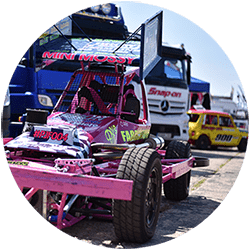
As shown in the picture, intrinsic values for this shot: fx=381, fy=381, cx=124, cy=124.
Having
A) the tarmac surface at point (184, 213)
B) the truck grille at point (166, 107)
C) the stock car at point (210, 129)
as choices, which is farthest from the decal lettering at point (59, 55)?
the stock car at point (210, 129)

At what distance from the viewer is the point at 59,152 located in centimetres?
541

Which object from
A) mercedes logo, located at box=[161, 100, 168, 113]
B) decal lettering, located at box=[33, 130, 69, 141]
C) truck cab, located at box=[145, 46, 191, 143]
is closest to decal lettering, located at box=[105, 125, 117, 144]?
decal lettering, located at box=[33, 130, 69, 141]

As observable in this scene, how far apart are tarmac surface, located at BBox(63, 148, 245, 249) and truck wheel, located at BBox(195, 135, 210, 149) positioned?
79 centimetres

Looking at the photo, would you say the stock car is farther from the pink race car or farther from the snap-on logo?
the pink race car

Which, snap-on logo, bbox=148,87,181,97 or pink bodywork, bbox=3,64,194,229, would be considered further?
snap-on logo, bbox=148,87,181,97

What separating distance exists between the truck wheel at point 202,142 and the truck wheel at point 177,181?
4.21 m

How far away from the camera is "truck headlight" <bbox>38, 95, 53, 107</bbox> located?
747 centimetres

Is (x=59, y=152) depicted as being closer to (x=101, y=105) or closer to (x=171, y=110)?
(x=101, y=105)

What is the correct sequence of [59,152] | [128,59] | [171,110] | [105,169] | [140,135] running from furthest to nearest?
[171,110] → [140,135] → [128,59] → [105,169] → [59,152]

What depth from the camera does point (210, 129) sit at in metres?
11.4

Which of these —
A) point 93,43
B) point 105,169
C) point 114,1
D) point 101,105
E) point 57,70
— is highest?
point 114,1

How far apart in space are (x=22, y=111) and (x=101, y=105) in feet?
4.72

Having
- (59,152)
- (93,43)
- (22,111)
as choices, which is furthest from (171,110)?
(59,152)

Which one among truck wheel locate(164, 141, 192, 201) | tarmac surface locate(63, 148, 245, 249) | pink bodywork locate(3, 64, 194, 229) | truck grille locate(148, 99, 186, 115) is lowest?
tarmac surface locate(63, 148, 245, 249)
